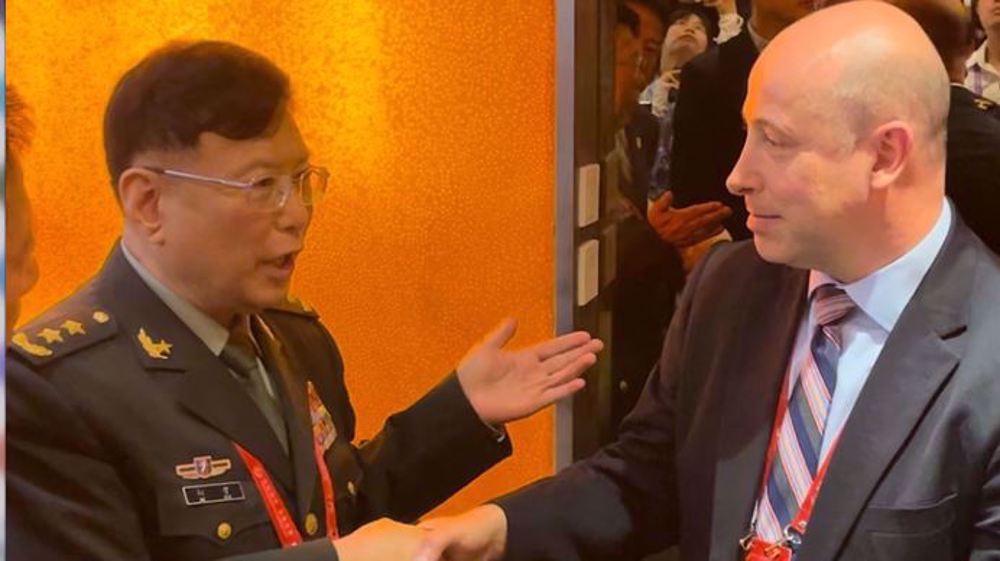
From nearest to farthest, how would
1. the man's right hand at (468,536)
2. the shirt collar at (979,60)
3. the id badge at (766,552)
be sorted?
the id badge at (766,552)
the man's right hand at (468,536)
the shirt collar at (979,60)

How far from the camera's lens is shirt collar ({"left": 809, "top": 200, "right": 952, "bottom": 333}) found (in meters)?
1.79

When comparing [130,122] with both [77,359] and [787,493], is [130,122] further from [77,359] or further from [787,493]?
[787,493]

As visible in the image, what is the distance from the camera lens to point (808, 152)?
1.75 metres

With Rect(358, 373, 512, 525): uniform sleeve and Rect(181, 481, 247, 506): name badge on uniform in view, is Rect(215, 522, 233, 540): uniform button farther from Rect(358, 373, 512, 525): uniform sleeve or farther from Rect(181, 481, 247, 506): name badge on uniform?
Rect(358, 373, 512, 525): uniform sleeve

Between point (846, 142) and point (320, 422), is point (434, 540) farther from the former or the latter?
point (846, 142)

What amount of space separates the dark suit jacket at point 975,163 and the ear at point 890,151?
320 mm

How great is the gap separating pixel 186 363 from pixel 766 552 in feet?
2.82

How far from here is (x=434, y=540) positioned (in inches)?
75.6

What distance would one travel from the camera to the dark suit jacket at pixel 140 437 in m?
1.62

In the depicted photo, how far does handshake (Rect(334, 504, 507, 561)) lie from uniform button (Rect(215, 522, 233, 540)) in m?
0.15

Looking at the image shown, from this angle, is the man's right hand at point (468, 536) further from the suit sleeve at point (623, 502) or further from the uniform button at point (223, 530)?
the uniform button at point (223, 530)

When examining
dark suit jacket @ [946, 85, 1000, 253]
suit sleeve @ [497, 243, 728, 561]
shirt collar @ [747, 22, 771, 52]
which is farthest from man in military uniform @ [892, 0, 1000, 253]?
suit sleeve @ [497, 243, 728, 561]

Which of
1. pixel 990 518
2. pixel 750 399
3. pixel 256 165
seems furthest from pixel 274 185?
pixel 990 518

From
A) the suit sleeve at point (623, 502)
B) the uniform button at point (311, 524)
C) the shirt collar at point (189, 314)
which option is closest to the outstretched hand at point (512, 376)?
the suit sleeve at point (623, 502)
